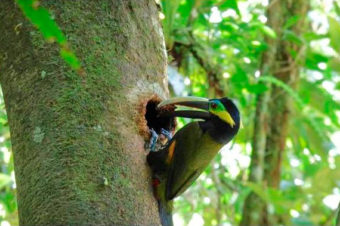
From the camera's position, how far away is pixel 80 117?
2.79 metres

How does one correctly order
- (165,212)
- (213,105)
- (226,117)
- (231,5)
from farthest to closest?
1. (231,5)
2. (213,105)
3. (226,117)
4. (165,212)

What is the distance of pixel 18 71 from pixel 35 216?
27.1 inches

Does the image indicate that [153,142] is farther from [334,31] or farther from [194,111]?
[334,31]

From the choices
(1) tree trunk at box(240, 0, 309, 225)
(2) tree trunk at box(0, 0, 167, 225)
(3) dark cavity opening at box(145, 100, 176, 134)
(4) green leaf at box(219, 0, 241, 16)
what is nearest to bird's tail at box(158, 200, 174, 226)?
(2) tree trunk at box(0, 0, 167, 225)

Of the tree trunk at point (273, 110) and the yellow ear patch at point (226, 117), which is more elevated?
the yellow ear patch at point (226, 117)

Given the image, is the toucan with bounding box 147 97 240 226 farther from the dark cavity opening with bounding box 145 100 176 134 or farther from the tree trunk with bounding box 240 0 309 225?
the tree trunk with bounding box 240 0 309 225

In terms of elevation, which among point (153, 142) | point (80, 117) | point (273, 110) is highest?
point (80, 117)

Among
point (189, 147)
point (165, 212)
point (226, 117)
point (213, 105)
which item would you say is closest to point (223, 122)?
point (226, 117)

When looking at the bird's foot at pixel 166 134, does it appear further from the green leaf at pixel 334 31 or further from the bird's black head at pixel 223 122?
the green leaf at pixel 334 31

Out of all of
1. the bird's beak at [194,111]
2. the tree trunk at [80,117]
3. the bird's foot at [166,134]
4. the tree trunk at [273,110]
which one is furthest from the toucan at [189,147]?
the tree trunk at [273,110]

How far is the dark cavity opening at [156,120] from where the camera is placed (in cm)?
361

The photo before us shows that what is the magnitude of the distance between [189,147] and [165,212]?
0.51 meters

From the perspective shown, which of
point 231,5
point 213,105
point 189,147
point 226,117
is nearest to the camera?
point 189,147

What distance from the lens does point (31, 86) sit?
2.82 meters
